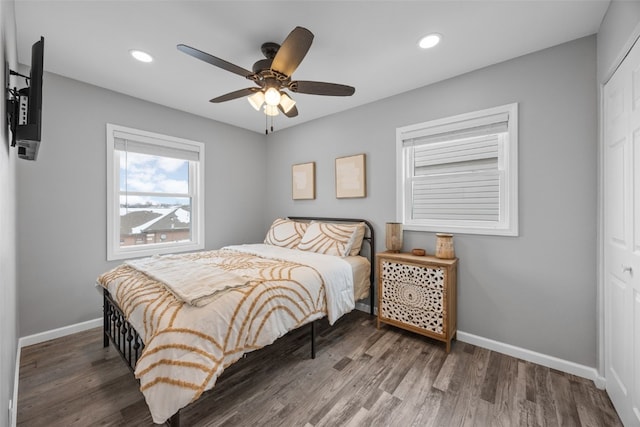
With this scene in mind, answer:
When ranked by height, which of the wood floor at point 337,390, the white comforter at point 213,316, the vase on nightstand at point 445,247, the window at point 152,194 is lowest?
the wood floor at point 337,390

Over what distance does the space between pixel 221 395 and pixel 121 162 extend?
273 centimetres

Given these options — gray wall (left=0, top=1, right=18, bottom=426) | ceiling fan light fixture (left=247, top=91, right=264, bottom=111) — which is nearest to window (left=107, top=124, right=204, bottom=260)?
gray wall (left=0, top=1, right=18, bottom=426)

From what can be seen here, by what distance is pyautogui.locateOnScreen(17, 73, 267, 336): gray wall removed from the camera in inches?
95.7

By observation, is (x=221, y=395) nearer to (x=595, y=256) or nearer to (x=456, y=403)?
(x=456, y=403)

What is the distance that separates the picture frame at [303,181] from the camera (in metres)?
3.82

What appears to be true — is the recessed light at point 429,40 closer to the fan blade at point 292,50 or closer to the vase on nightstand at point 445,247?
the fan blade at point 292,50

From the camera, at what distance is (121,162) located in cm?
302

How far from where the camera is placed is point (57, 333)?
256 centimetres

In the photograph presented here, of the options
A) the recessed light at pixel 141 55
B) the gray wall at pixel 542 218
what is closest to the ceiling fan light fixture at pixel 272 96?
the recessed light at pixel 141 55

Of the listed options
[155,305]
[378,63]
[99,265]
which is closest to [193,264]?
[155,305]

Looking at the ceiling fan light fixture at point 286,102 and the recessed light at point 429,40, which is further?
the ceiling fan light fixture at point 286,102

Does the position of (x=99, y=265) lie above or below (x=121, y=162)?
below

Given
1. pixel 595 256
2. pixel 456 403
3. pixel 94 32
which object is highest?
pixel 94 32

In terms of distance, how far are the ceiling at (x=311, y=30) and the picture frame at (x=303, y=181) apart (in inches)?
55.7
